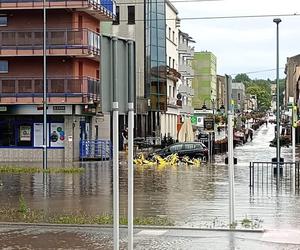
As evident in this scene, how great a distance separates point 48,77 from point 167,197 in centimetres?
2831

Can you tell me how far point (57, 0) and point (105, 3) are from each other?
6.26 m

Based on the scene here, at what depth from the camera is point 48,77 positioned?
4931cm

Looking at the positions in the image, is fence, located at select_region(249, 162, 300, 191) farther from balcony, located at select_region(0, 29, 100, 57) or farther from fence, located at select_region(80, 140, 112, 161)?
balcony, located at select_region(0, 29, 100, 57)

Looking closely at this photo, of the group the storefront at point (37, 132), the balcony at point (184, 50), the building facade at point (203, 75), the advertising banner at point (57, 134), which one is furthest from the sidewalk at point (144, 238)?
the building facade at point (203, 75)

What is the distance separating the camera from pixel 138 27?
72875mm

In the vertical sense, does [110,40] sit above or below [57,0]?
below

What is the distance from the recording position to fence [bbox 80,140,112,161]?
49969 millimetres

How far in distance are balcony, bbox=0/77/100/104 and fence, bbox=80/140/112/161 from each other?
3.11 meters

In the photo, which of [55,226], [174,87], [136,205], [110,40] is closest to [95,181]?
[136,205]

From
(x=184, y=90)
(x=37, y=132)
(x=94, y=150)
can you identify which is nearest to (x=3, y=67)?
(x=37, y=132)

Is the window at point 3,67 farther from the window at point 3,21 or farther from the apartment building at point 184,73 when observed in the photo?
the apartment building at point 184,73

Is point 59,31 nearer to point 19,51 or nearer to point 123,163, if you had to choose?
point 19,51

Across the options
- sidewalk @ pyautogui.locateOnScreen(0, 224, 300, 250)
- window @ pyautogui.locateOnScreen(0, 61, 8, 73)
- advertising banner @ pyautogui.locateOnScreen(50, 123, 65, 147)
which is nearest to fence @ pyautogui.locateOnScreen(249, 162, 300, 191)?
sidewalk @ pyautogui.locateOnScreen(0, 224, 300, 250)

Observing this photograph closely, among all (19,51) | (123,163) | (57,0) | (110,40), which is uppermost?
(57,0)
